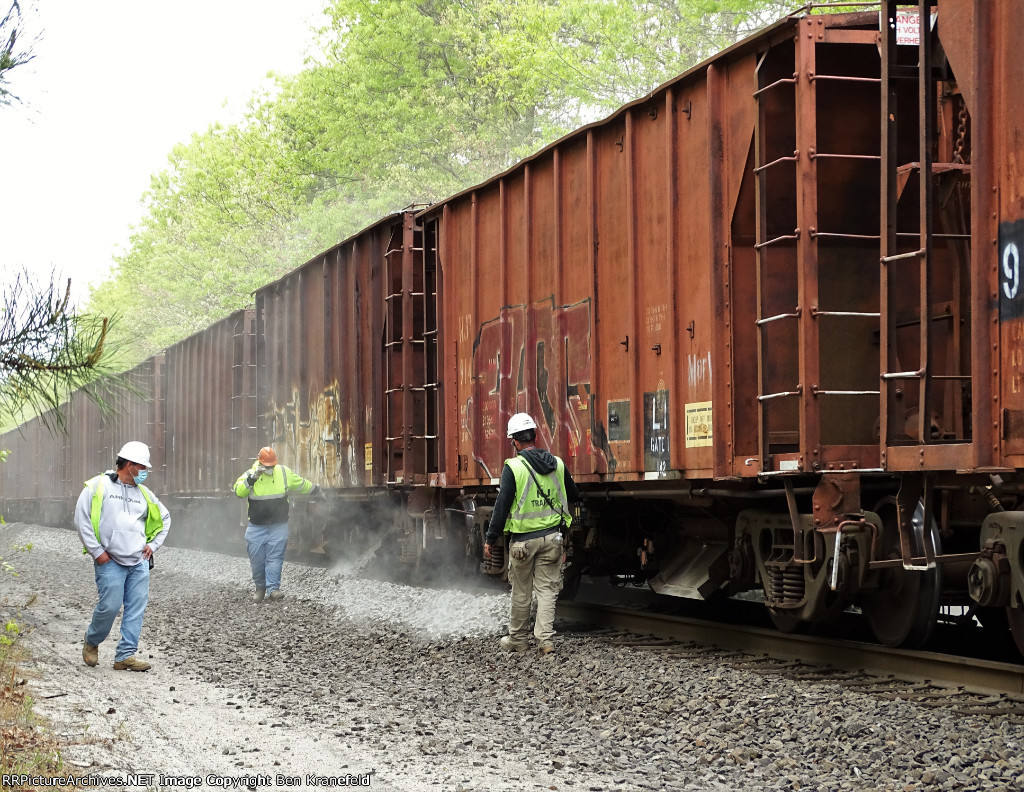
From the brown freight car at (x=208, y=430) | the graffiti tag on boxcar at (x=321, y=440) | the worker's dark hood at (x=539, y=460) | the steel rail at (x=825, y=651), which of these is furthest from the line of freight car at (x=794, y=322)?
the brown freight car at (x=208, y=430)

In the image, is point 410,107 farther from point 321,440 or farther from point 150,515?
point 150,515

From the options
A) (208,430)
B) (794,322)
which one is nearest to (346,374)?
(208,430)

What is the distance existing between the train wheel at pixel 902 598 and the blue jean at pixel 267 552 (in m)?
7.94

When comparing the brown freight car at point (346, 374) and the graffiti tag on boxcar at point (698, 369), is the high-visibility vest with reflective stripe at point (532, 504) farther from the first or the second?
the brown freight car at point (346, 374)

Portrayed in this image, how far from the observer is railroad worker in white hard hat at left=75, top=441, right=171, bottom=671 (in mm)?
8508

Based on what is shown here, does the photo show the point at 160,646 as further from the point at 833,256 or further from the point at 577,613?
the point at 833,256

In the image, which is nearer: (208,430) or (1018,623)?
(1018,623)

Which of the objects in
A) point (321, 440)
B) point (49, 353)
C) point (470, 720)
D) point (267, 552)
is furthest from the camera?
point (321, 440)

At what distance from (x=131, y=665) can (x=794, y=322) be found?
522 centimetres

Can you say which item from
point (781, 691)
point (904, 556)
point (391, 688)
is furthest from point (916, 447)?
point (391, 688)

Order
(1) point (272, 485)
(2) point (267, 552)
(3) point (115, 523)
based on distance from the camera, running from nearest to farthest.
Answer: (3) point (115, 523) < (2) point (267, 552) < (1) point (272, 485)

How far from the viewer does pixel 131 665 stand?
8.57 m

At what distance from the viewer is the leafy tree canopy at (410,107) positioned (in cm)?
2505

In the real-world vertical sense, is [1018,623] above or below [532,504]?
below
